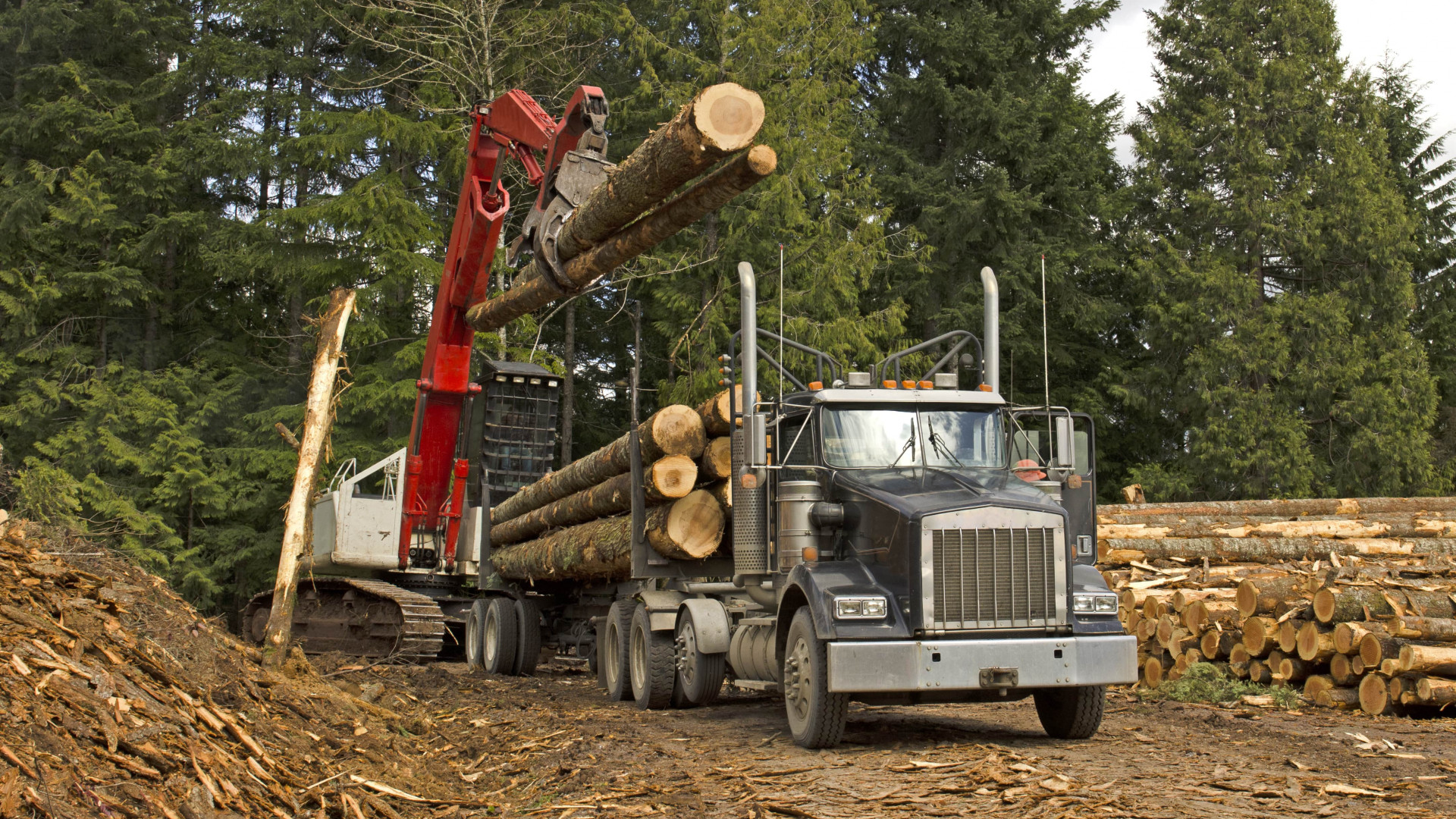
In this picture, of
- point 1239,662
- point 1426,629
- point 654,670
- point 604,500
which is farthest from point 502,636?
point 1426,629

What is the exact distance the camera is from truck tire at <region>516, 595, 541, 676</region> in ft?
48.1

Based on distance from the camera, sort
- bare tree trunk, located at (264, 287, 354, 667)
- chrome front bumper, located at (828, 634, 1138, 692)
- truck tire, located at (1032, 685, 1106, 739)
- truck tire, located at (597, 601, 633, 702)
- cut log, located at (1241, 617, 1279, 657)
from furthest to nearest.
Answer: truck tire, located at (597, 601, 633, 702) < cut log, located at (1241, 617, 1279, 657) < bare tree trunk, located at (264, 287, 354, 667) < truck tire, located at (1032, 685, 1106, 739) < chrome front bumper, located at (828, 634, 1138, 692)

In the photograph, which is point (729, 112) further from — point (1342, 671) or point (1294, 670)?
point (1294, 670)

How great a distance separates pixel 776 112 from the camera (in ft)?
75.7

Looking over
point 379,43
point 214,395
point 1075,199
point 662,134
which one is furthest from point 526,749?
point 1075,199

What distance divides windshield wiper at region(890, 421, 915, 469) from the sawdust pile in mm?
3788

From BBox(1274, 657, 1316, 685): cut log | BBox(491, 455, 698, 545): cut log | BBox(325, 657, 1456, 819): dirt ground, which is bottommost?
BBox(325, 657, 1456, 819): dirt ground

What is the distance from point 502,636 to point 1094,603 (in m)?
8.71

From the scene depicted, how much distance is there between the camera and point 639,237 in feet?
26.0

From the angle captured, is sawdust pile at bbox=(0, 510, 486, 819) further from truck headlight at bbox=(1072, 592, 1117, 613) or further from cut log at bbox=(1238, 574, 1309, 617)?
cut log at bbox=(1238, 574, 1309, 617)

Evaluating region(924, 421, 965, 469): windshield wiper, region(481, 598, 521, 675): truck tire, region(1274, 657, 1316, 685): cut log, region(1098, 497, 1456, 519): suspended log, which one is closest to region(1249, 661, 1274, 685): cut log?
region(1274, 657, 1316, 685): cut log

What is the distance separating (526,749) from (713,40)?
1904cm

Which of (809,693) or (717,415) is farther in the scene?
(717,415)

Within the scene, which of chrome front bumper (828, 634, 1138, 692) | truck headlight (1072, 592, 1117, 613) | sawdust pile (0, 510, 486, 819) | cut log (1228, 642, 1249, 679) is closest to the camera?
sawdust pile (0, 510, 486, 819)
